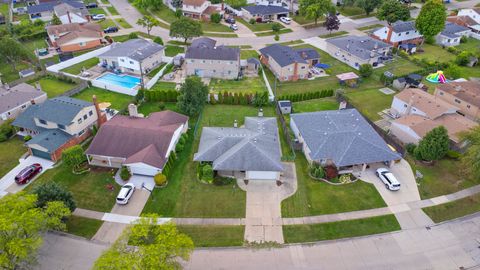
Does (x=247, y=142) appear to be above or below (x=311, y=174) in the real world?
above

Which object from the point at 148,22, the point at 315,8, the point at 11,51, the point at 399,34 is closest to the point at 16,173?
the point at 11,51

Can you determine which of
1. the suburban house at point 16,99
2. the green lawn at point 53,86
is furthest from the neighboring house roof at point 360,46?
the suburban house at point 16,99

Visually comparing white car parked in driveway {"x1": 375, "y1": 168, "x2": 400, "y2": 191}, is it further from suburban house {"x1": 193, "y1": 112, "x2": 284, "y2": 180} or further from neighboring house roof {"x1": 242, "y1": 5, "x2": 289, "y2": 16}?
neighboring house roof {"x1": 242, "y1": 5, "x2": 289, "y2": 16}

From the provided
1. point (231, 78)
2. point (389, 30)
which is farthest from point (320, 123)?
point (389, 30)

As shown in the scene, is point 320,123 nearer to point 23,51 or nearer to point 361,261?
point 361,261

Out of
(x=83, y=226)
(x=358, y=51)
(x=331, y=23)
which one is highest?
(x=331, y=23)

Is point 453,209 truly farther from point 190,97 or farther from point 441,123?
point 190,97
